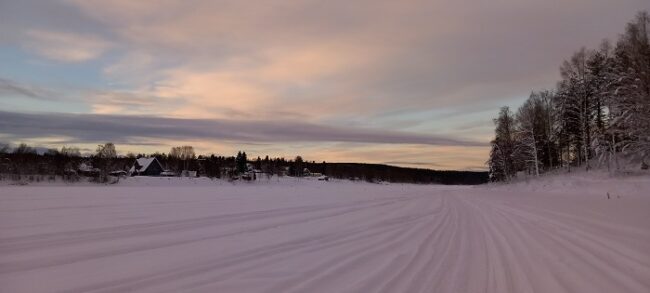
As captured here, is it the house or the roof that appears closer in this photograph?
the house

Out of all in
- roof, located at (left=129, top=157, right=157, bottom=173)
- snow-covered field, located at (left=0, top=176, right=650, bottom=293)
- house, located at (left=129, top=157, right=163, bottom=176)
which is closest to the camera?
snow-covered field, located at (left=0, top=176, right=650, bottom=293)

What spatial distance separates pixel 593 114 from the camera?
54719 millimetres

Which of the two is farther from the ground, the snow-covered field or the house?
the house

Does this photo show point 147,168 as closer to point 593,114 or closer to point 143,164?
point 143,164

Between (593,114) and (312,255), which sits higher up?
(593,114)

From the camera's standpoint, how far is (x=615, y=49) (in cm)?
4912

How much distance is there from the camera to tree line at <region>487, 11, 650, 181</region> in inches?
1522

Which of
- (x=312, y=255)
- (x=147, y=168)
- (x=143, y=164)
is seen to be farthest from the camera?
(x=143, y=164)

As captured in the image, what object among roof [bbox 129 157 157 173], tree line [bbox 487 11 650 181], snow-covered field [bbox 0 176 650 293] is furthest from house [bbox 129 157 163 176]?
snow-covered field [bbox 0 176 650 293]

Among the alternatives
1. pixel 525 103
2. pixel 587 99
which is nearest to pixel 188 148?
pixel 525 103

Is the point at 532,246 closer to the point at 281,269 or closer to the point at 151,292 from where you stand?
the point at 281,269

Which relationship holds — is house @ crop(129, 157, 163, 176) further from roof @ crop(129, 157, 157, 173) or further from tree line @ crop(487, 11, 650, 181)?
tree line @ crop(487, 11, 650, 181)

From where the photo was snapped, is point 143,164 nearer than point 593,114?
No

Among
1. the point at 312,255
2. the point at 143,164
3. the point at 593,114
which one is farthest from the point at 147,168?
the point at 312,255
